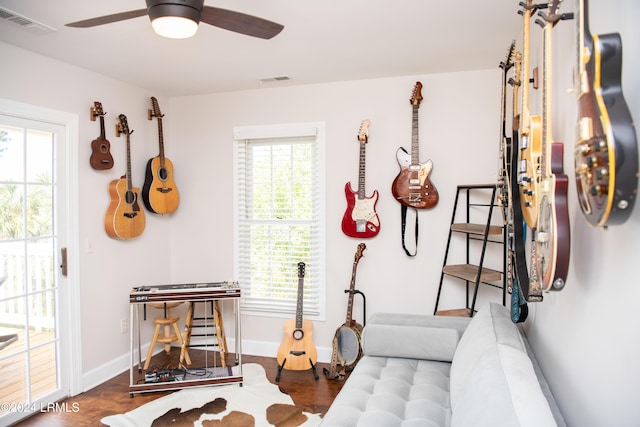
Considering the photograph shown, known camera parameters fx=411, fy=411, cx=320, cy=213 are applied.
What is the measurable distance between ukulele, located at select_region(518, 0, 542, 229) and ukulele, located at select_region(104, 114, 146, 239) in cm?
291

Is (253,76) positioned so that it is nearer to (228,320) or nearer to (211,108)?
(211,108)

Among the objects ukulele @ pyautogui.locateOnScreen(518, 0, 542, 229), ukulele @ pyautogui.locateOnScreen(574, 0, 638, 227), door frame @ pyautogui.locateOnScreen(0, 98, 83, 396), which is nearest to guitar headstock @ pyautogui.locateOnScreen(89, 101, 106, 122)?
door frame @ pyautogui.locateOnScreen(0, 98, 83, 396)

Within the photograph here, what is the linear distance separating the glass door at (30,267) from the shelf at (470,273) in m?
2.81

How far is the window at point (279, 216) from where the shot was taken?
3635mm

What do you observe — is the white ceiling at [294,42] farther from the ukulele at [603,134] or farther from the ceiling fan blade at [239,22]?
the ukulele at [603,134]

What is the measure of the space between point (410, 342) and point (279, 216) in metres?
1.74

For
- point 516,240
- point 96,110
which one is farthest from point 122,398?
point 516,240

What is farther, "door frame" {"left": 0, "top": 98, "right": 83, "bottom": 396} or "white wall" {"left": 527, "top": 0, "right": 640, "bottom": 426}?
"door frame" {"left": 0, "top": 98, "right": 83, "bottom": 396}

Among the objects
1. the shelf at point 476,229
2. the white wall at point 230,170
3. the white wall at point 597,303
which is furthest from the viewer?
the white wall at point 230,170

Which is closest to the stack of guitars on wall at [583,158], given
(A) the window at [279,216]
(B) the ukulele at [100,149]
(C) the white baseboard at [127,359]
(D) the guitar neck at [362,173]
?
(D) the guitar neck at [362,173]

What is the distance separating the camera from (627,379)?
3.10ft

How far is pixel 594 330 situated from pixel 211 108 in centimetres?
352

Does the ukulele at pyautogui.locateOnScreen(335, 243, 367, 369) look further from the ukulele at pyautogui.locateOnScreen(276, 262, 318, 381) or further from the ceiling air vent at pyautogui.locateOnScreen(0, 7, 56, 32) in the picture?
the ceiling air vent at pyautogui.locateOnScreen(0, 7, 56, 32)

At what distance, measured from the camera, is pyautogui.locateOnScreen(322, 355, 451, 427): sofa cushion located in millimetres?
1783
